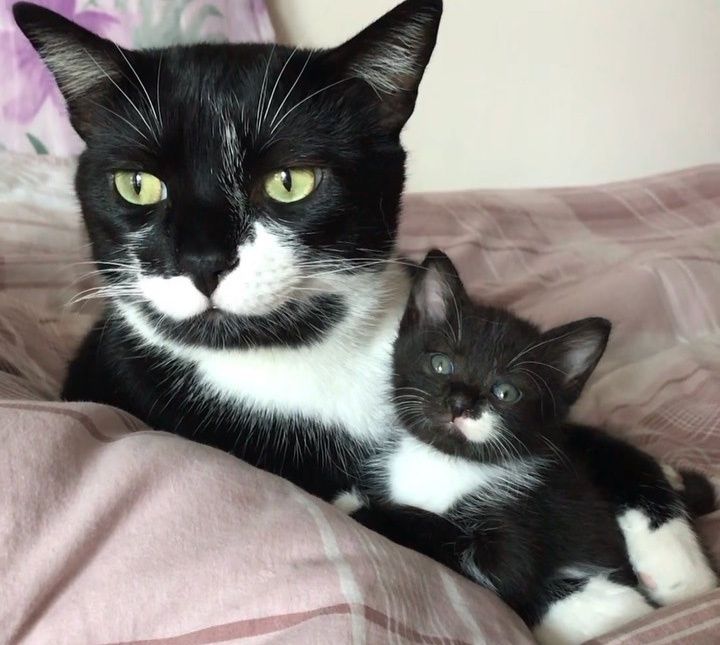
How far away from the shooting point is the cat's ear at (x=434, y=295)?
0.90m

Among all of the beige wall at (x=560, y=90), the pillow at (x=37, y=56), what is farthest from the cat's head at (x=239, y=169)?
the beige wall at (x=560, y=90)

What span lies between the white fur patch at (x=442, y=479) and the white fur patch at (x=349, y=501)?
4 cm

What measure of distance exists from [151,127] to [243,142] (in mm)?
95

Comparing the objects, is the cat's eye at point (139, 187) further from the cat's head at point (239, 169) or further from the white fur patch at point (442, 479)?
the white fur patch at point (442, 479)

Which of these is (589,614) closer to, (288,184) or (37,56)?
(288,184)

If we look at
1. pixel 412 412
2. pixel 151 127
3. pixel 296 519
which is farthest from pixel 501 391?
pixel 151 127

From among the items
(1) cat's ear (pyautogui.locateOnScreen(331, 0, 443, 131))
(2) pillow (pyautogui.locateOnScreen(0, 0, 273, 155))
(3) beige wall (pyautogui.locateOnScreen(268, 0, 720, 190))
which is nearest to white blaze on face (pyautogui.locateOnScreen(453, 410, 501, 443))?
(1) cat's ear (pyautogui.locateOnScreen(331, 0, 443, 131))

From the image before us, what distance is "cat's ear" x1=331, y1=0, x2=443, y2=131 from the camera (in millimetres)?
741

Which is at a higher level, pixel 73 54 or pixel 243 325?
pixel 73 54

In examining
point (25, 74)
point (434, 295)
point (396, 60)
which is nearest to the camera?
point (396, 60)

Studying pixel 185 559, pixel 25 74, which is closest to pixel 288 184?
pixel 185 559

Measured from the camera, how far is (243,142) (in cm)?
71

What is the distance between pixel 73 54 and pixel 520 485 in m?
0.66

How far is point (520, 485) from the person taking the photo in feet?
2.74
